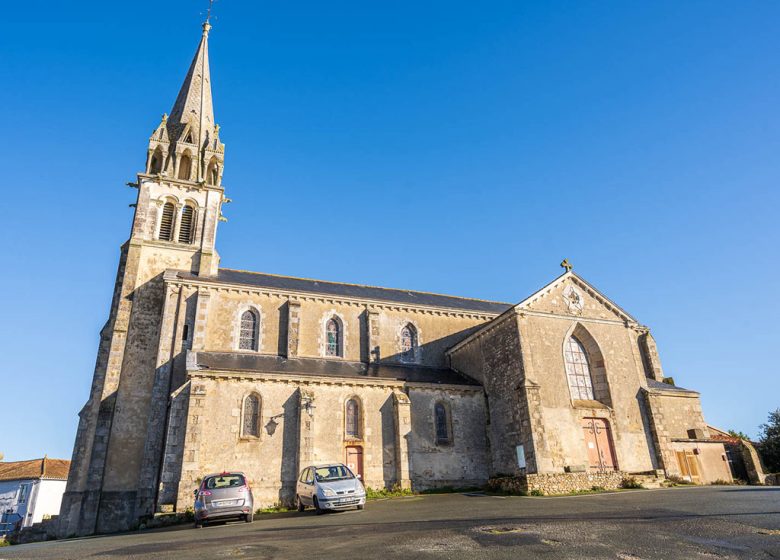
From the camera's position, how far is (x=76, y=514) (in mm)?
22016

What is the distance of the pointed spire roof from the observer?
34.0 meters

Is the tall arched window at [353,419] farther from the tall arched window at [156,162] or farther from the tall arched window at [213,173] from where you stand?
the tall arched window at [156,162]

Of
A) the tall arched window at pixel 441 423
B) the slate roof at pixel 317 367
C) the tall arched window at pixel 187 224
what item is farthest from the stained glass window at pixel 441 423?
the tall arched window at pixel 187 224

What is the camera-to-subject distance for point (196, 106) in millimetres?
35750

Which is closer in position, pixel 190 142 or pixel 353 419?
pixel 353 419

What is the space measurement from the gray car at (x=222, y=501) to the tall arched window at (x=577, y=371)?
1620 centimetres

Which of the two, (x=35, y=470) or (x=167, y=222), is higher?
(x=167, y=222)

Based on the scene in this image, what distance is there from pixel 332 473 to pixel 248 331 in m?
13.1

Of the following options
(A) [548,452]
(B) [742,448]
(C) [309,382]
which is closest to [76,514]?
(C) [309,382]

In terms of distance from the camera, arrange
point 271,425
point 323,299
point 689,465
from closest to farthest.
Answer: point 271,425 < point 689,465 < point 323,299

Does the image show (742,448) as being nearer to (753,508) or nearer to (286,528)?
(753,508)

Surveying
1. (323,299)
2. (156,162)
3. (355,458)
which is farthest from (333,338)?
(156,162)

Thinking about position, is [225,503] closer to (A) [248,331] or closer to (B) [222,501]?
(B) [222,501]

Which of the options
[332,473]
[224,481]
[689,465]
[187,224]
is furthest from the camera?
[187,224]
